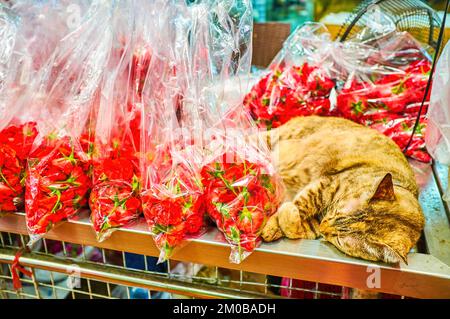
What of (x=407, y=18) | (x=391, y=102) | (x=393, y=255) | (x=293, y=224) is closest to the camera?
(x=393, y=255)

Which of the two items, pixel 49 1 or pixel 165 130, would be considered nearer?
pixel 165 130

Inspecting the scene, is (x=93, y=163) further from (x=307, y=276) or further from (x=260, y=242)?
(x=307, y=276)

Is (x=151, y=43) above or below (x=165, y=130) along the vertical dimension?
above

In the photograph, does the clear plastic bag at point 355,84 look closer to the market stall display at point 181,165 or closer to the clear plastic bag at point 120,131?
the market stall display at point 181,165

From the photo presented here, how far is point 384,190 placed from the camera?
742mm

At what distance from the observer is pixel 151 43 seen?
0.86m

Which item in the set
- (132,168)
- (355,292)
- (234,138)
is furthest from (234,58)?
(355,292)

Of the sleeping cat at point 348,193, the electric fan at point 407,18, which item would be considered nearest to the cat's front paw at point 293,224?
the sleeping cat at point 348,193

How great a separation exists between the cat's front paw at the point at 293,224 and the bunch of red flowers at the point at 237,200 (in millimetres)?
46

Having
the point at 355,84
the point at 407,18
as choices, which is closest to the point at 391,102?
the point at 355,84

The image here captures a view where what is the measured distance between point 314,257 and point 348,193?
164 mm

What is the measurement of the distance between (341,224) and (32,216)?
0.68 m

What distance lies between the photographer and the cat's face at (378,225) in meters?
0.72

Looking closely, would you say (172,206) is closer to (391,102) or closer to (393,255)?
(393,255)
